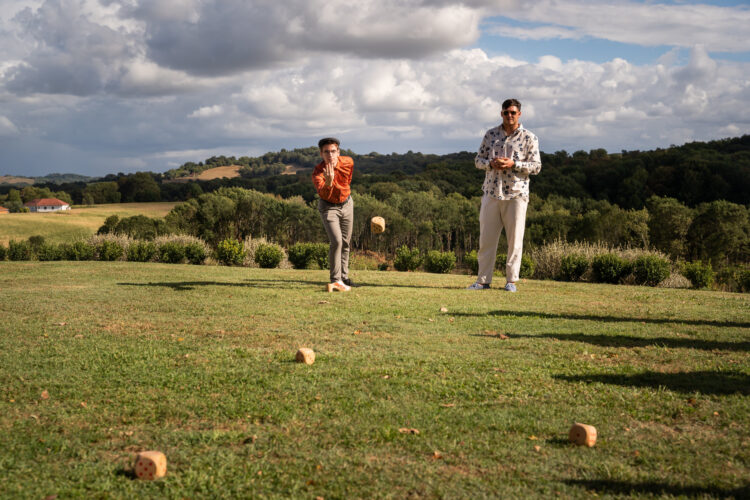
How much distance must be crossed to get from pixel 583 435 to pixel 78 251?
19623mm

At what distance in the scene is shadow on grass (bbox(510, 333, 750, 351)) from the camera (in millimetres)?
5226

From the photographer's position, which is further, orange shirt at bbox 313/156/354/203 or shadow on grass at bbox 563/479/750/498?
orange shirt at bbox 313/156/354/203

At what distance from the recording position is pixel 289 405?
11.8 feet

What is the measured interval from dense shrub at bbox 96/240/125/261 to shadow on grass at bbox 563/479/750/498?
61.6ft

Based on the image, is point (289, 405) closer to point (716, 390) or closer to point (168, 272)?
point (716, 390)

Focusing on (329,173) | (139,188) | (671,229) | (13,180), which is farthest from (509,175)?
(13,180)

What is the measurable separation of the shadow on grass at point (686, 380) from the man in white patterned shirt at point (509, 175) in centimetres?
505

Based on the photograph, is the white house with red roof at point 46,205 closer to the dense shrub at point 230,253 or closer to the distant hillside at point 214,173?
the distant hillside at point 214,173

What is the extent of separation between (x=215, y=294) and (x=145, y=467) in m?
6.51

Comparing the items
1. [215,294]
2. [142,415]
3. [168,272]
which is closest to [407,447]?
[142,415]

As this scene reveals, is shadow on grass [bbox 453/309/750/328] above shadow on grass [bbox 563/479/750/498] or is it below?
below

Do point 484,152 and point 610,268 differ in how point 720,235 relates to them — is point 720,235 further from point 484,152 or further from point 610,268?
point 484,152

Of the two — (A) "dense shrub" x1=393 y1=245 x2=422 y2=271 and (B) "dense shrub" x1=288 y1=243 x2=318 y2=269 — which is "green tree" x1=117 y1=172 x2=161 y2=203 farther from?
(A) "dense shrub" x1=393 y1=245 x2=422 y2=271

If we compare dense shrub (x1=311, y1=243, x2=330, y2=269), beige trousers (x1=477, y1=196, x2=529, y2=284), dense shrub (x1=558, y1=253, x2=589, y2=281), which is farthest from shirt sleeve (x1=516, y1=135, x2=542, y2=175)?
dense shrub (x1=311, y1=243, x2=330, y2=269)
